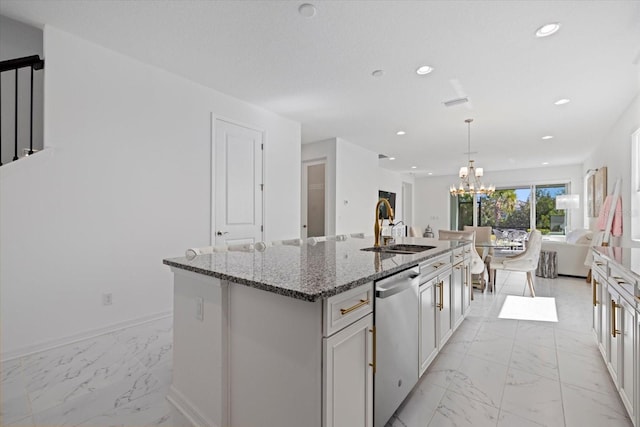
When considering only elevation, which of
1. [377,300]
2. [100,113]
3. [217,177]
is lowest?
[377,300]

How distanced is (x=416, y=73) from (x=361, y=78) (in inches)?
22.2

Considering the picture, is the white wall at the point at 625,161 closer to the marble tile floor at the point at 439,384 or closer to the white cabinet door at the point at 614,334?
the marble tile floor at the point at 439,384

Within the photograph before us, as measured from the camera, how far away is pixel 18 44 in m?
2.80

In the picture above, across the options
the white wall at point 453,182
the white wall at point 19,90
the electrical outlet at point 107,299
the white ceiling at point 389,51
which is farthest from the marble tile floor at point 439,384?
the white wall at point 453,182

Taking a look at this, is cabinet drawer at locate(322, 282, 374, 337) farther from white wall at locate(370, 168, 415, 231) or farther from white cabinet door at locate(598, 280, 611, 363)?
white wall at locate(370, 168, 415, 231)

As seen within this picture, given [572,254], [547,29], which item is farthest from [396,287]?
[572,254]

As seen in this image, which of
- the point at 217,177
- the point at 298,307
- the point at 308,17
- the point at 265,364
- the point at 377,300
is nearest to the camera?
the point at 298,307

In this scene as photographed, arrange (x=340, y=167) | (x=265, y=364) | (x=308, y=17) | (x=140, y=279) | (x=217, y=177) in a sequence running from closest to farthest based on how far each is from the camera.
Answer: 1. (x=265, y=364)
2. (x=308, y=17)
3. (x=140, y=279)
4. (x=217, y=177)
5. (x=340, y=167)

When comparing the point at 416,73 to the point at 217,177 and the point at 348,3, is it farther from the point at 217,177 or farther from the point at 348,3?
the point at 217,177

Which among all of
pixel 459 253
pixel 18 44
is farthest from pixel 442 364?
pixel 18 44

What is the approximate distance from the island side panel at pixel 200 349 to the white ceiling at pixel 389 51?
6.50 feet

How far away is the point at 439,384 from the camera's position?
197 cm

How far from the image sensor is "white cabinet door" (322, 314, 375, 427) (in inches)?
42.5

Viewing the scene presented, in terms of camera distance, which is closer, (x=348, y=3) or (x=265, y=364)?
(x=265, y=364)
